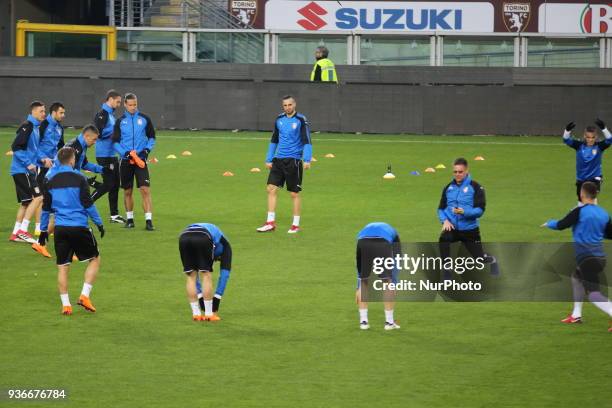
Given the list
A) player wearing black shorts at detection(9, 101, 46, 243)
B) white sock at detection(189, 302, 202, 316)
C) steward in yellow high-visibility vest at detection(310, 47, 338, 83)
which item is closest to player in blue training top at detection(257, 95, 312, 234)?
player wearing black shorts at detection(9, 101, 46, 243)

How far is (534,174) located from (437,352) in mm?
16669

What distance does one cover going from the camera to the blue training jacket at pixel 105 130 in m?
20.2

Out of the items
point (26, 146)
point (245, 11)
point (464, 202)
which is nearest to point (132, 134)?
point (26, 146)

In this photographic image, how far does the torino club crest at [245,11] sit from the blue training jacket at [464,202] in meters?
30.7

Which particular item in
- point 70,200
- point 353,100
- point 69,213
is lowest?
point 69,213

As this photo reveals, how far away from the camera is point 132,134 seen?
1980 cm

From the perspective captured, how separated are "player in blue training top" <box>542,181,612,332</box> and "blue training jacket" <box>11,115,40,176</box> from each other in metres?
8.84

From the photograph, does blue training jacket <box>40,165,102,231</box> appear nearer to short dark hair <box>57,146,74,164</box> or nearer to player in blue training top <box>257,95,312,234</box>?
short dark hair <box>57,146,74,164</box>

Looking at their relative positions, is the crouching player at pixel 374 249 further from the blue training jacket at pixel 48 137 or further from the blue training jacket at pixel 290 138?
the blue training jacket at pixel 48 137

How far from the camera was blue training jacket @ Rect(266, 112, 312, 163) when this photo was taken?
1964 centimetres

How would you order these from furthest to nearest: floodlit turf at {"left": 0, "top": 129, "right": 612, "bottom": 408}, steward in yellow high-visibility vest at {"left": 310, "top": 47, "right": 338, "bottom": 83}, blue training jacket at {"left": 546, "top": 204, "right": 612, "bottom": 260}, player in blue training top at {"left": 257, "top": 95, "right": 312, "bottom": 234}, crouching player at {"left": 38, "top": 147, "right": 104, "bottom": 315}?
steward in yellow high-visibility vest at {"left": 310, "top": 47, "right": 338, "bottom": 83}, player in blue training top at {"left": 257, "top": 95, "right": 312, "bottom": 234}, crouching player at {"left": 38, "top": 147, "right": 104, "bottom": 315}, blue training jacket at {"left": 546, "top": 204, "right": 612, "bottom": 260}, floodlit turf at {"left": 0, "top": 129, "right": 612, "bottom": 408}

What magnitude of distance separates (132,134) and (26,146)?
2.16 m

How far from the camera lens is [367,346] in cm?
1207

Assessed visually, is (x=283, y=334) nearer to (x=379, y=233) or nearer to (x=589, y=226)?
(x=379, y=233)
